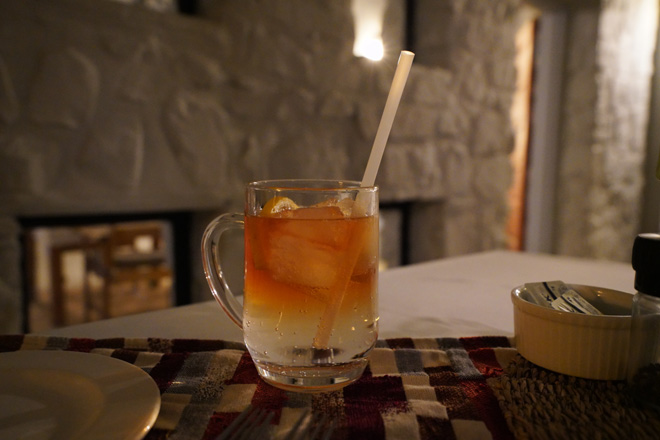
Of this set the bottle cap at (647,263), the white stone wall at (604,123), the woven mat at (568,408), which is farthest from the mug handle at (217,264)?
the white stone wall at (604,123)

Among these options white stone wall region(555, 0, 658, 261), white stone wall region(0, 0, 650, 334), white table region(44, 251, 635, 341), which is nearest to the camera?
white table region(44, 251, 635, 341)

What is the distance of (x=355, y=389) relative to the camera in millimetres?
492

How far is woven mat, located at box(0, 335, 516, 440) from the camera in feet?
1.37

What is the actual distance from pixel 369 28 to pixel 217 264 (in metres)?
1.94

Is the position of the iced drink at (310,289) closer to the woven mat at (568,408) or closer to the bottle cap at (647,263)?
the woven mat at (568,408)

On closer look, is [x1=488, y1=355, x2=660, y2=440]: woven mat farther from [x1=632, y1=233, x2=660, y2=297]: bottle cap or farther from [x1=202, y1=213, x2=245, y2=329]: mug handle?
[x1=202, y1=213, x2=245, y2=329]: mug handle

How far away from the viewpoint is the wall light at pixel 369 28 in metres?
2.13

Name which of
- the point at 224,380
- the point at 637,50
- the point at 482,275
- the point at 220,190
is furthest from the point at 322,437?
the point at 637,50

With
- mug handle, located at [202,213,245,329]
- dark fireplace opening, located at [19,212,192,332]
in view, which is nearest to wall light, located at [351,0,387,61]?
dark fireplace opening, located at [19,212,192,332]

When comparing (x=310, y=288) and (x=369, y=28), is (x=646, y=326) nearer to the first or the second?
(x=310, y=288)

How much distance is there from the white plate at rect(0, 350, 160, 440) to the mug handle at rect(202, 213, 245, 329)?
12 cm

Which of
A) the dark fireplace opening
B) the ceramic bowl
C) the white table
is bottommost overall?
the dark fireplace opening

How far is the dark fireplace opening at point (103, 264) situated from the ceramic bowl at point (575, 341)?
142 cm

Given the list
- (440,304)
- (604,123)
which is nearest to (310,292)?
(440,304)
